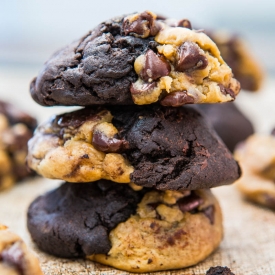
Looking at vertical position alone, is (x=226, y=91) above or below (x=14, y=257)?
above

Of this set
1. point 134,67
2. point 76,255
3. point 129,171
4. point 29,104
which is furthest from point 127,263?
point 29,104

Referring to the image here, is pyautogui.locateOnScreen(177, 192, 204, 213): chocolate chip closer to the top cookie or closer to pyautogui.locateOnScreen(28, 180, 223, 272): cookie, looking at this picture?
pyautogui.locateOnScreen(28, 180, 223, 272): cookie

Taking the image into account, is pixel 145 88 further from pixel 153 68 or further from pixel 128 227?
pixel 128 227

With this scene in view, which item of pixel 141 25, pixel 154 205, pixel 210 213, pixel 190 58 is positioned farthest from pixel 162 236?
pixel 141 25

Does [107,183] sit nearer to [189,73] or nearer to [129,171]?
[129,171]

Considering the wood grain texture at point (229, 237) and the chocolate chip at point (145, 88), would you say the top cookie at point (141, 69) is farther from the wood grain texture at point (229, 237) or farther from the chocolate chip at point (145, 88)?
the wood grain texture at point (229, 237)

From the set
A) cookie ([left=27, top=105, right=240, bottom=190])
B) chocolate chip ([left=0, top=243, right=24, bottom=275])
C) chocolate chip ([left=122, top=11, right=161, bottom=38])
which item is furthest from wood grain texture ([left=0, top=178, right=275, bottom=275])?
chocolate chip ([left=122, top=11, right=161, bottom=38])

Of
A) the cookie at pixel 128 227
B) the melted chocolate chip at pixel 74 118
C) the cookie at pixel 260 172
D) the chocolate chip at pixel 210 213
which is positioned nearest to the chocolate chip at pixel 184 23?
the melted chocolate chip at pixel 74 118

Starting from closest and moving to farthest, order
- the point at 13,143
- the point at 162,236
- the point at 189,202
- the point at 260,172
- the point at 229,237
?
the point at 162,236 < the point at 189,202 < the point at 229,237 < the point at 260,172 < the point at 13,143
